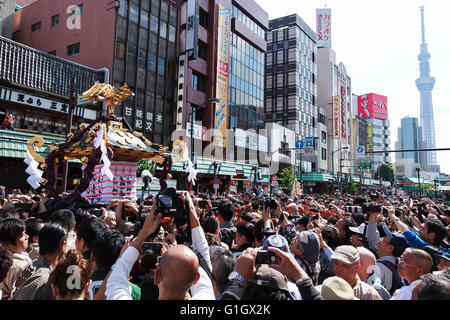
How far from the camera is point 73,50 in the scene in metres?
29.1

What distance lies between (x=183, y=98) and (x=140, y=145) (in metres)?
20.1

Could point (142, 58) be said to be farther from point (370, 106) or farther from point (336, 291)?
point (370, 106)

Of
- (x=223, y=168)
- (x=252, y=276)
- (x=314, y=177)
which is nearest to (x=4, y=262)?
(x=252, y=276)

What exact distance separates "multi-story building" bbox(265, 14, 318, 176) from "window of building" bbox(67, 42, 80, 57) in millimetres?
36425

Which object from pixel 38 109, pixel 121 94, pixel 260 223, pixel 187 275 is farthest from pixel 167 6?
pixel 187 275

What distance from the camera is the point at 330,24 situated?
68.3 meters

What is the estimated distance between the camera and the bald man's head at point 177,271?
201 centimetres

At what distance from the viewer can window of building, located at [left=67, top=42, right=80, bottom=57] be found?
28938mm

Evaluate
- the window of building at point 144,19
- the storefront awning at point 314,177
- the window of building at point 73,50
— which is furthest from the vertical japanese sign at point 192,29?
the storefront awning at point 314,177

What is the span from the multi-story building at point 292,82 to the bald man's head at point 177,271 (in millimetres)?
53133

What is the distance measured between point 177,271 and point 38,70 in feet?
81.1

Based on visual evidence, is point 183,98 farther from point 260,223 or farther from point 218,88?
point 260,223

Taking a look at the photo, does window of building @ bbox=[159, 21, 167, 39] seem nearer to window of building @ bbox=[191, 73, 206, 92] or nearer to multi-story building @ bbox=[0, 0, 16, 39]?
window of building @ bbox=[191, 73, 206, 92]

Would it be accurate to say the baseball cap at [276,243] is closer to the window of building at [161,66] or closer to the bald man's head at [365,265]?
the bald man's head at [365,265]
